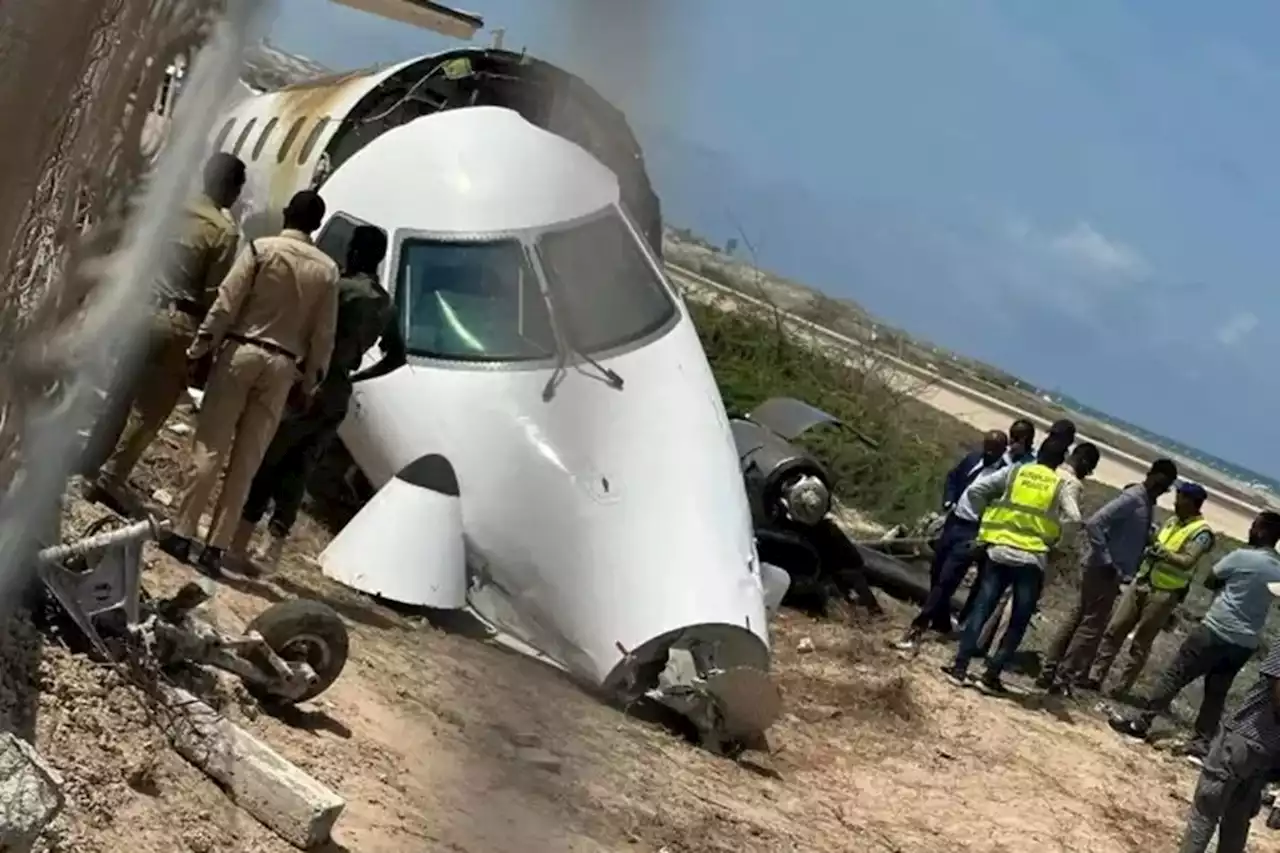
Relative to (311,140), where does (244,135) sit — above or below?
below

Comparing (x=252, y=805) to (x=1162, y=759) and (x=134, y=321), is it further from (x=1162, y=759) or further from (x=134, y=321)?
(x=1162, y=759)

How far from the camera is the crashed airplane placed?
623 cm

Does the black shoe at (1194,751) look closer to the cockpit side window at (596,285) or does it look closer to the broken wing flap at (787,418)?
the broken wing flap at (787,418)

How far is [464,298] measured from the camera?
7.98 m

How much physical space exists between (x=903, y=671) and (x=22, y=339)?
8.85 m

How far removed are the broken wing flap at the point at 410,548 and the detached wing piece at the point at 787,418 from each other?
5.79 m

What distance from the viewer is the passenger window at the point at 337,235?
8.36m

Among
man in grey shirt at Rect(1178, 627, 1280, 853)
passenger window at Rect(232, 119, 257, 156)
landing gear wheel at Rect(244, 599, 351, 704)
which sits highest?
passenger window at Rect(232, 119, 257, 156)

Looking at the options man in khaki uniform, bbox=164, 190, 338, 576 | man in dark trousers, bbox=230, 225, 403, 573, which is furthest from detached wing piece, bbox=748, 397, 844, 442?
man in khaki uniform, bbox=164, 190, 338, 576

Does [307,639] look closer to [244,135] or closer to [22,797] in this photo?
[22,797]

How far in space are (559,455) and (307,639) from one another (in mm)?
1083

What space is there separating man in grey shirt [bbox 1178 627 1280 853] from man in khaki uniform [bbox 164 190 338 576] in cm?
450

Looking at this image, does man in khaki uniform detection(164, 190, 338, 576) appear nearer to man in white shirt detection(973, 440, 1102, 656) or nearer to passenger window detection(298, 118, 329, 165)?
passenger window detection(298, 118, 329, 165)

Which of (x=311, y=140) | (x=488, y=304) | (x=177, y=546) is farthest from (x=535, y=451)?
(x=311, y=140)
